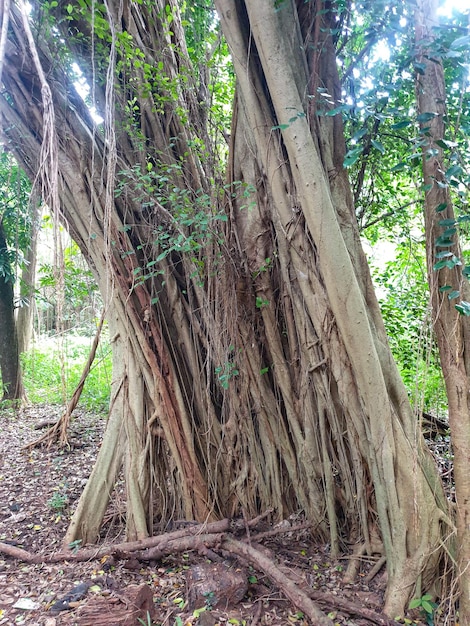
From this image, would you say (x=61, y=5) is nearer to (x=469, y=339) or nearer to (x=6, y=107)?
(x=6, y=107)

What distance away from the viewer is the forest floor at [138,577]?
6.64 feet

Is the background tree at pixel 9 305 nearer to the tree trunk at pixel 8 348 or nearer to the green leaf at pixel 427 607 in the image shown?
the tree trunk at pixel 8 348

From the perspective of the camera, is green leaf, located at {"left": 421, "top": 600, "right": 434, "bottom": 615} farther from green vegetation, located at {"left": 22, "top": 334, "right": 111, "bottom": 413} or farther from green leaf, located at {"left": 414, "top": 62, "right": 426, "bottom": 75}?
green vegetation, located at {"left": 22, "top": 334, "right": 111, "bottom": 413}

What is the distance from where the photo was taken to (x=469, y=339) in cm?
198

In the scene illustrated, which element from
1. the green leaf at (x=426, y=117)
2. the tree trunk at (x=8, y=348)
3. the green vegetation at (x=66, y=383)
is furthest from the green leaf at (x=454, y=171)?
the tree trunk at (x=8, y=348)

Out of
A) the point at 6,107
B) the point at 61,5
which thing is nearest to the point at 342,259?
the point at 6,107

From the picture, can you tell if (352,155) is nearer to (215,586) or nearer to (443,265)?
(443,265)

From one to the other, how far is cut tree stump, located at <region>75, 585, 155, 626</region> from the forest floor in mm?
20

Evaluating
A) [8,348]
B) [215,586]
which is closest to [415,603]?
[215,586]

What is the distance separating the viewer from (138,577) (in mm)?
2312

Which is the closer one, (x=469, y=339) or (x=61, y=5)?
(x=469, y=339)

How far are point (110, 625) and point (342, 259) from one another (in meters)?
1.90

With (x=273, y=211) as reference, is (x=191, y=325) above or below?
below

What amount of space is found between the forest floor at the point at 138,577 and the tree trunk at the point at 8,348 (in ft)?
8.83
